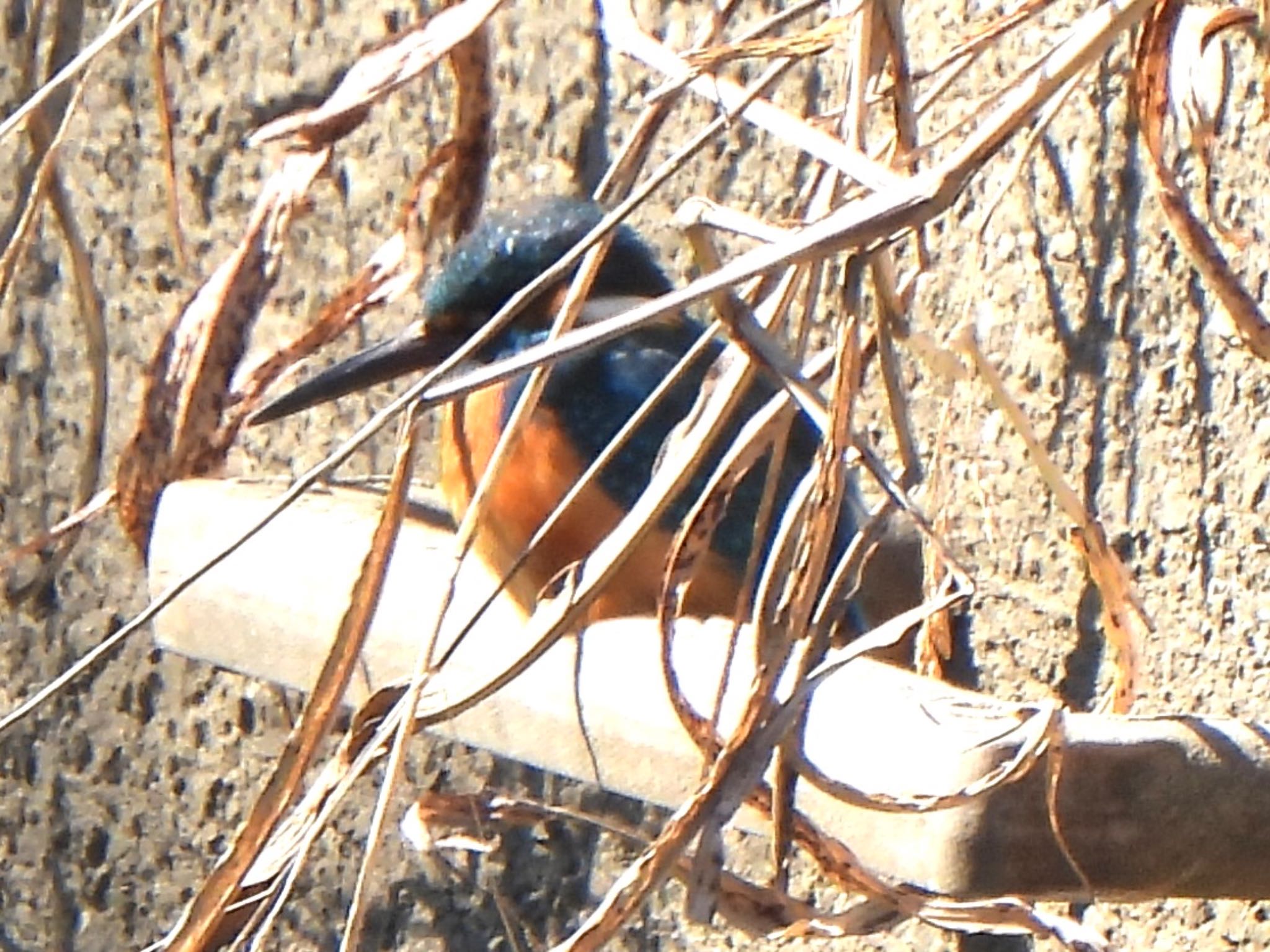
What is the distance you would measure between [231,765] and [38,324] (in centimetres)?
48

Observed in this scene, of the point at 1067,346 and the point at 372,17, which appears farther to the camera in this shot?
the point at 372,17

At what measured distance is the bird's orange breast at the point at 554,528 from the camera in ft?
3.96

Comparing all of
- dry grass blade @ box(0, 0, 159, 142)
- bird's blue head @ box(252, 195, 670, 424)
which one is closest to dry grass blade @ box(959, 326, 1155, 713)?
dry grass blade @ box(0, 0, 159, 142)

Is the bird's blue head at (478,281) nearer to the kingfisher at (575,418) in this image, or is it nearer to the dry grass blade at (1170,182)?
the kingfisher at (575,418)

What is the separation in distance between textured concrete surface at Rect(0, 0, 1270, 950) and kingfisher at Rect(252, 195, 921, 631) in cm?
8

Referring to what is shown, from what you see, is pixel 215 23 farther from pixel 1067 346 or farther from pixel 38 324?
pixel 1067 346

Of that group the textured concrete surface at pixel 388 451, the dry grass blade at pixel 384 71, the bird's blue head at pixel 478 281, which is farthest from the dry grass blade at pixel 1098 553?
the bird's blue head at pixel 478 281

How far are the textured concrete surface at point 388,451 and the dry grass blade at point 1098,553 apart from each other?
0.27 feet

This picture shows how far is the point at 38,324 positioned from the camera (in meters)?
1.84

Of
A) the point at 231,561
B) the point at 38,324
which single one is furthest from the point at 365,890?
the point at 38,324

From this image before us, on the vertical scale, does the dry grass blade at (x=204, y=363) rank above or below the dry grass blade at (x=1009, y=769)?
above

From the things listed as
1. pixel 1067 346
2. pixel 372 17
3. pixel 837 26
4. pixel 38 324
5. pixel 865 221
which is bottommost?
pixel 865 221

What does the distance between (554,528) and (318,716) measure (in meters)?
0.69

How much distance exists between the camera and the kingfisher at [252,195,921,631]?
1.25 meters
